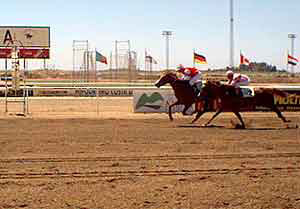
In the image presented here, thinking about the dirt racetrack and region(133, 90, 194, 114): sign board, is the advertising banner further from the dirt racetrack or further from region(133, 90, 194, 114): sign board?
the dirt racetrack

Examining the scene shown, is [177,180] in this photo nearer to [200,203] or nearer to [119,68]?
[200,203]

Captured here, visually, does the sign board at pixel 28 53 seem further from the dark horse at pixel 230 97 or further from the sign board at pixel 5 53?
the dark horse at pixel 230 97

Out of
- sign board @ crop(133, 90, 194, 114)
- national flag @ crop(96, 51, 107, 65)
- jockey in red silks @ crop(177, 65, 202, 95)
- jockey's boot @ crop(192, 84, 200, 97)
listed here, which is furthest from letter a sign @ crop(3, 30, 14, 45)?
national flag @ crop(96, 51, 107, 65)

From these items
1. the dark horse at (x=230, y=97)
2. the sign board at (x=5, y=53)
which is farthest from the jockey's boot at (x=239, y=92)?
the sign board at (x=5, y=53)

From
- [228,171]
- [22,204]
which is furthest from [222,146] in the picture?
[22,204]

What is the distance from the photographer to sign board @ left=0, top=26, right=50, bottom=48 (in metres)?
30.2

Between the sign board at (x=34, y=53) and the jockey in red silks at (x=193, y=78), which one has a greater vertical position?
the sign board at (x=34, y=53)

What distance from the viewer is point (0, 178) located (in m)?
8.83

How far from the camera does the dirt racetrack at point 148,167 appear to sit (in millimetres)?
7534

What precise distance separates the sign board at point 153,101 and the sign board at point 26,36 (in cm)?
842

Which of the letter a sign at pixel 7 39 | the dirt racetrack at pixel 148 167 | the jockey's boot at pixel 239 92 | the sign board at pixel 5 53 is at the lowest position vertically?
the dirt racetrack at pixel 148 167

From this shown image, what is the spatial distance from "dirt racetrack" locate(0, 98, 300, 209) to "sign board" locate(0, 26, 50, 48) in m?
13.8

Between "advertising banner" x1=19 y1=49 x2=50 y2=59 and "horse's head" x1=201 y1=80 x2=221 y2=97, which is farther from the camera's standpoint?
"advertising banner" x1=19 y1=49 x2=50 y2=59

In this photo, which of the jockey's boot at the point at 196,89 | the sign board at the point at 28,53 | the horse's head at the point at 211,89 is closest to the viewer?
the horse's head at the point at 211,89
